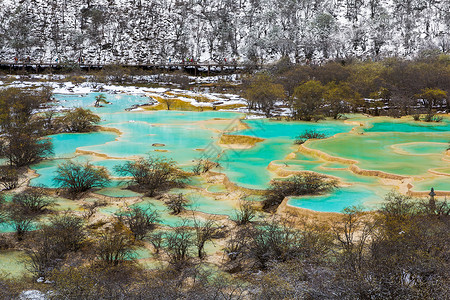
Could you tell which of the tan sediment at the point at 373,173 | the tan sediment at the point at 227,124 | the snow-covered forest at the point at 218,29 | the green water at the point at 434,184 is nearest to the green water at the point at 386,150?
the tan sediment at the point at 373,173

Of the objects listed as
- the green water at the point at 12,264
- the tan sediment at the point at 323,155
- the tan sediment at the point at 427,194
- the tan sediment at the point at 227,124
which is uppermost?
the tan sediment at the point at 227,124

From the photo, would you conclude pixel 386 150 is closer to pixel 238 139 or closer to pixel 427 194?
pixel 427 194

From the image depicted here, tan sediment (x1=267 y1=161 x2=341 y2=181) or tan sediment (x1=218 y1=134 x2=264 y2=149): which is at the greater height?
tan sediment (x1=218 y1=134 x2=264 y2=149)

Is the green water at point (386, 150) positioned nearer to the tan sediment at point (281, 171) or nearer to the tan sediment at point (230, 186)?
the tan sediment at point (281, 171)

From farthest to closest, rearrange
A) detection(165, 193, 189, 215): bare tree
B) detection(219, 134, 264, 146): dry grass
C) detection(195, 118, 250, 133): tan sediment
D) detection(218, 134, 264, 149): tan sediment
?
detection(195, 118, 250, 133): tan sediment < detection(219, 134, 264, 146): dry grass < detection(218, 134, 264, 149): tan sediment < detection(165, 193, 189, 215): bare tree

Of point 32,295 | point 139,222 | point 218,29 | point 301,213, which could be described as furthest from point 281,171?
point 218,29

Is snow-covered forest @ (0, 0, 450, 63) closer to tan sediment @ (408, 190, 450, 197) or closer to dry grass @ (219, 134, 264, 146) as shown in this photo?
dry grass @ (219, 134, 264, 146)

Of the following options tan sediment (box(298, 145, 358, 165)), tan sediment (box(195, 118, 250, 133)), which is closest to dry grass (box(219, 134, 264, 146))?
tan sediment (box(195, 118, 250, 133))
